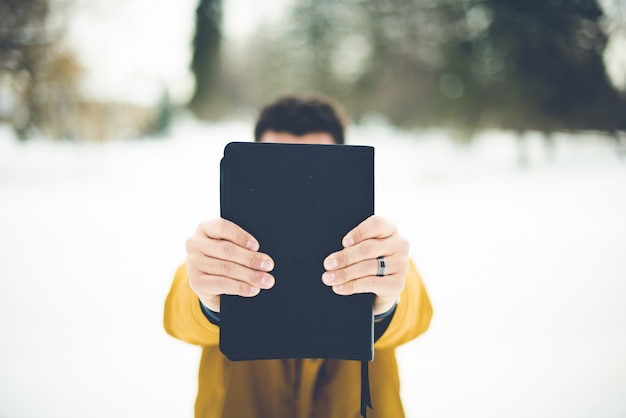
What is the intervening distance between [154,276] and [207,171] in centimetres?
260

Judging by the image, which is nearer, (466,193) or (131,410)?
(131,410)

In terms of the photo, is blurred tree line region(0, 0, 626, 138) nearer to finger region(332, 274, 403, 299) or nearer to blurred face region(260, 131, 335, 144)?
blurred face region(260, 131, 335, 144)

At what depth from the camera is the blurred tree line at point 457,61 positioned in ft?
10.7

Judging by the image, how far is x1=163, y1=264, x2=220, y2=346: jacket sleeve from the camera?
1.67 feet

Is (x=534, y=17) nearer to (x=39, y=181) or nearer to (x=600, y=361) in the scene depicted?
(x=600, y=361)

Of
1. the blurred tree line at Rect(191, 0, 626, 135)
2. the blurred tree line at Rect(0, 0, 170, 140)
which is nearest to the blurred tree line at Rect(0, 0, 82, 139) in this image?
the blurred tree line at Rect(0, 0, 170, 140)

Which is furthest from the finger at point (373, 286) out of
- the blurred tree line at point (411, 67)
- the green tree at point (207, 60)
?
the green tree at point (207, 60)

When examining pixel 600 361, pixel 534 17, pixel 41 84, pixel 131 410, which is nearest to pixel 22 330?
pixel 131 410

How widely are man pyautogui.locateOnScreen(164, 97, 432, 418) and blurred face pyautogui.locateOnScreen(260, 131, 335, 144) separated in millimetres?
406

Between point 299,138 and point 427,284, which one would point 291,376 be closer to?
point 299,138

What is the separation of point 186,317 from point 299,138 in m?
0.50

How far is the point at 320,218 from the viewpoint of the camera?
0.44 meters

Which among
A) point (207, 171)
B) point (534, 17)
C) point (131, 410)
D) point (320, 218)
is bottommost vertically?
point (131, 410)

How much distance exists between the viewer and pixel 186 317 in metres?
0.53
